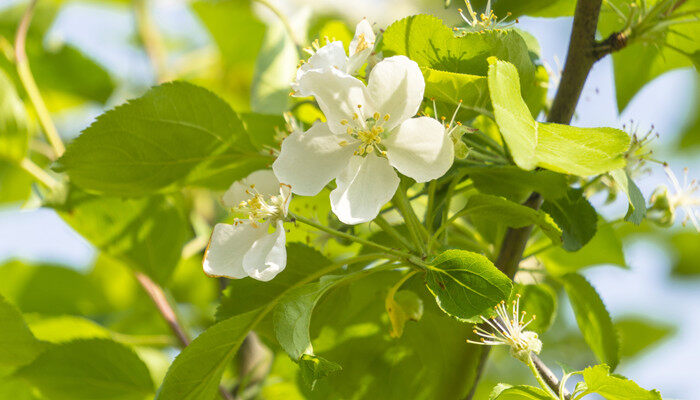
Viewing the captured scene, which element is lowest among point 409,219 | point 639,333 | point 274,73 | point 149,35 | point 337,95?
point 639,333

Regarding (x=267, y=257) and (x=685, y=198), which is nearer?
(x=267, y=257)

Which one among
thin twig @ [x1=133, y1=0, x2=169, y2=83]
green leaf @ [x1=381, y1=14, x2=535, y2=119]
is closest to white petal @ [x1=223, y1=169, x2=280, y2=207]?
green leaf @ [x1=381, y1=14, x2=535, y2=119]

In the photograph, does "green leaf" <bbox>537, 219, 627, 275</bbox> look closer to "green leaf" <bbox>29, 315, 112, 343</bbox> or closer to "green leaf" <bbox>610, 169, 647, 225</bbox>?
"green leaf" <bbox>610, 169, 647, 225</bbox>

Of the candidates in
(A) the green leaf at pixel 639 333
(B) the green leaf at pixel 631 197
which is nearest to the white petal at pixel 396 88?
(B) the green leaf at pixel 631 197

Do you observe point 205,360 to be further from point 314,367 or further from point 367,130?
point 367,130

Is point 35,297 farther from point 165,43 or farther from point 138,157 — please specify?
point 165,43

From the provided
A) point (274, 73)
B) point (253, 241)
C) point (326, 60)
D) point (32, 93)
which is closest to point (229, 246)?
point (253, 241)
